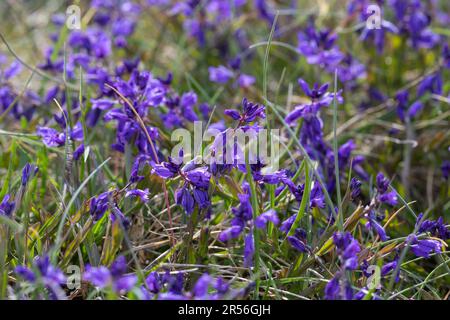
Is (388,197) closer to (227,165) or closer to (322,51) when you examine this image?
(227,165)

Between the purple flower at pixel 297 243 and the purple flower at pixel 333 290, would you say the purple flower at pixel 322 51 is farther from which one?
the purple flower at pixel 333 290

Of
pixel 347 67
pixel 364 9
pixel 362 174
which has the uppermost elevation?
pixel 364 9

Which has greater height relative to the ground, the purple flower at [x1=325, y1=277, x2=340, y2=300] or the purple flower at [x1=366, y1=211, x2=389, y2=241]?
the purple flower at [x1=366, y1=211, x2=389, y2=241]

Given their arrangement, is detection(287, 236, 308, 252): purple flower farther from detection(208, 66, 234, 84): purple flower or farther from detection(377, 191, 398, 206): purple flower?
detection(208, 66, 234, 84): purple flower

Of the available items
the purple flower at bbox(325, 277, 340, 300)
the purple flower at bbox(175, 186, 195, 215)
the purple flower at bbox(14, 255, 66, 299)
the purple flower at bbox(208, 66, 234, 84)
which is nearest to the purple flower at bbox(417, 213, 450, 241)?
the purple flower at bbox(325, 277, 340, 300)

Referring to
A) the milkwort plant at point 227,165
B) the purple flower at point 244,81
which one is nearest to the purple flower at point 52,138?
the milkwort plant at point 227,165

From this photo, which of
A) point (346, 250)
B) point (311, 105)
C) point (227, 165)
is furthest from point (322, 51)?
point (346, 250)

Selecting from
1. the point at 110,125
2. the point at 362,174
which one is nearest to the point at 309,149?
the point at 362,174

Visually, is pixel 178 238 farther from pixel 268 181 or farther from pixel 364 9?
pixel 364 9
